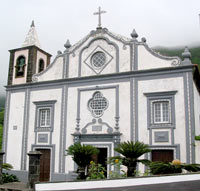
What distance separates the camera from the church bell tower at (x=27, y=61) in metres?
19.1

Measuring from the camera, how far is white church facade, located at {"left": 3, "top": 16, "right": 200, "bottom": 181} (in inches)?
563

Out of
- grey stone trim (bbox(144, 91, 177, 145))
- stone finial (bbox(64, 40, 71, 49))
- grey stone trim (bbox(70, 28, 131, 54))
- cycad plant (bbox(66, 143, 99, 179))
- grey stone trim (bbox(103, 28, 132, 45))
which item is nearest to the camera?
cycad plant (bbox(66, 143, 99, 179))

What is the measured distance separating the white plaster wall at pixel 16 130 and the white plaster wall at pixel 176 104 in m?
7.76

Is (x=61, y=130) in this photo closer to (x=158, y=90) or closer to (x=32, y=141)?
(x=32, y=141)

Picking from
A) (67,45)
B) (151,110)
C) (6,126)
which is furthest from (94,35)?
(6,126)

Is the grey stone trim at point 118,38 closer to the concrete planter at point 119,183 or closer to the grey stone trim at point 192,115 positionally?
the grey stone trim at point 192,115

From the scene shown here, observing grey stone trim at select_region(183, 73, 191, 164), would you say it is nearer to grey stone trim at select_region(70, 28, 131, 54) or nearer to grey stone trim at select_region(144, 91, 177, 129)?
grey stone trim at select_region(144, 91, 177, 129)

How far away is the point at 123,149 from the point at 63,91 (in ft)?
24.6

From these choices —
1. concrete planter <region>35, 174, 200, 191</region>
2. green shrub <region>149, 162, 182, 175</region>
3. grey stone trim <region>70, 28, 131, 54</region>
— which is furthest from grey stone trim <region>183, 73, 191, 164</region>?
concrete planter <region>35, 174, 200, 191</region>

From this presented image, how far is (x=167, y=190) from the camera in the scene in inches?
257

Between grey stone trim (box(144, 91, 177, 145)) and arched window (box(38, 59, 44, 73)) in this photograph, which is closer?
grey stone trim (box(144, 91, 177, 145))

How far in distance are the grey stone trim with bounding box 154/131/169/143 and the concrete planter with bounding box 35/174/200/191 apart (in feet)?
23.7

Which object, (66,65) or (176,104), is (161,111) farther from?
(66,65)

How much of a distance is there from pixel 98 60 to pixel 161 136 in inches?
228
